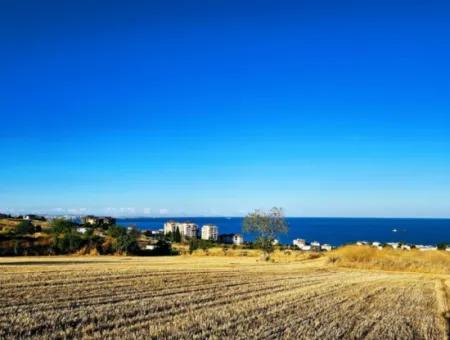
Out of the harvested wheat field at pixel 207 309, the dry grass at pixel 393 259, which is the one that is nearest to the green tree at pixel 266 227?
the dry grass at pixel 393 259

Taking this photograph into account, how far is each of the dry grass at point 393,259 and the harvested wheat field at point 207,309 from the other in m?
22.8

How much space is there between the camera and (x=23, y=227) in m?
89.8

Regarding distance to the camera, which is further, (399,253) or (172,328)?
(399,253)

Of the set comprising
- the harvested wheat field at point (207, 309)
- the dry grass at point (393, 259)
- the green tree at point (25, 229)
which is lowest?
the dry grass at point (393, 259)

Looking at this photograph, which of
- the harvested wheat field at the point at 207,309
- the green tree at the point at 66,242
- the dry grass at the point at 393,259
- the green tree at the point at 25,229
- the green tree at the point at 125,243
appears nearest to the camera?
the harvested wheat field at the point at 207,309

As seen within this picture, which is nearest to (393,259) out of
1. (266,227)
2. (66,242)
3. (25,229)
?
(266,227)

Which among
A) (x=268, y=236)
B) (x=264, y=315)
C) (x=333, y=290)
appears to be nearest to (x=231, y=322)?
(x=264, y=315)

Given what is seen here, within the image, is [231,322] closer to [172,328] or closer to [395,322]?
[172,328]

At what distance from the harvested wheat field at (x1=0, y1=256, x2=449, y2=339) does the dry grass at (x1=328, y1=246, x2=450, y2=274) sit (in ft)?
74.9

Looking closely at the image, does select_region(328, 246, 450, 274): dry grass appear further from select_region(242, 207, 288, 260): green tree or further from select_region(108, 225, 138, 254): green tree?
select_region(108, 225, 138, 254): green tree

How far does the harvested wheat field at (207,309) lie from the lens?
14.1 m

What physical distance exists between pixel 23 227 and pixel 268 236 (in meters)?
49.4

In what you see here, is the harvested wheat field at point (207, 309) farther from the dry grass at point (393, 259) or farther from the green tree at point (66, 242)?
the green tree at point (66, 242)

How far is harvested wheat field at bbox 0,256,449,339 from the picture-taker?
1410 centimetres
